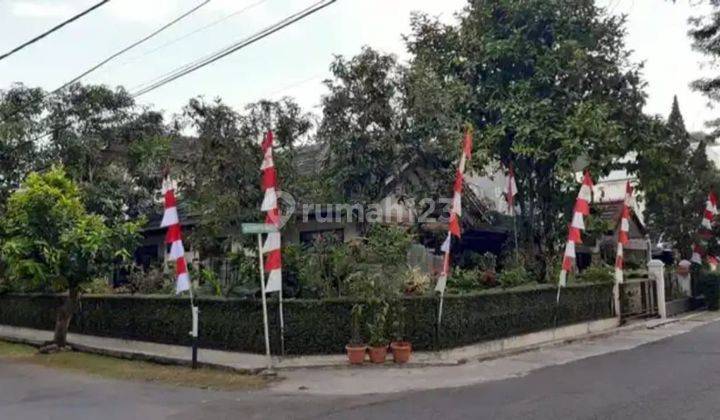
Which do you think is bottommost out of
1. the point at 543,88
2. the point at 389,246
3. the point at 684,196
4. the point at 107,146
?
the point at 389,246

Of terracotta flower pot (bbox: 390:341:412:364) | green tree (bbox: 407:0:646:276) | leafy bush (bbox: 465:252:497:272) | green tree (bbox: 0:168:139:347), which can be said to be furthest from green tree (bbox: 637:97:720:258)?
green tree (bbox: 0:168:139:347)

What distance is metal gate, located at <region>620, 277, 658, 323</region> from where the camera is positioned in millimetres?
18000

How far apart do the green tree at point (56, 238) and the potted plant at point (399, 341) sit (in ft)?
20.6

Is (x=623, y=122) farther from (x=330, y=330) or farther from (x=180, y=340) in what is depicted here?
(x=180, y=340)

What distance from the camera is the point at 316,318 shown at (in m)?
11.5

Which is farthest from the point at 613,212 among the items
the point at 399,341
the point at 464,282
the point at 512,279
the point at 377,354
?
the point at 377,354

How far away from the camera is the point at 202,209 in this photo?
44.7 ft

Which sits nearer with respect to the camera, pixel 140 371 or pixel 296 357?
pixel 296 357

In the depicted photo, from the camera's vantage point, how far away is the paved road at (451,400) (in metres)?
7.46

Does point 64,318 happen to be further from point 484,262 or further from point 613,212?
point 613,212

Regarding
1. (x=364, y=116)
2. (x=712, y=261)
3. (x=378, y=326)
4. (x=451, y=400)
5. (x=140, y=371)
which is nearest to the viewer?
(x=451, y=400)

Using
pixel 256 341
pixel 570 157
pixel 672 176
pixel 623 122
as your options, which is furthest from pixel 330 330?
pixel 672 176

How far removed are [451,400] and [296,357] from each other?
3859mm

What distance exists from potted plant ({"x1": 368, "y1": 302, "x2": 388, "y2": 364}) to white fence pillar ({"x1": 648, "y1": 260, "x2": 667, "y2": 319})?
11.7 metres
